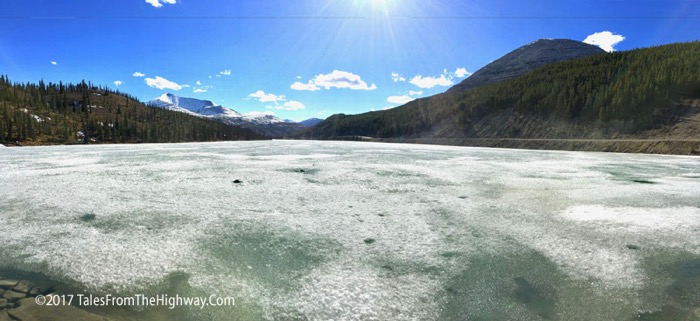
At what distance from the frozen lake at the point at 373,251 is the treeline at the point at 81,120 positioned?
311 ft

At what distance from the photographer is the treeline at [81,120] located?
8406cm

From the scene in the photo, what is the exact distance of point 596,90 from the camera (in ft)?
229

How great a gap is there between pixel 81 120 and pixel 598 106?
502ft

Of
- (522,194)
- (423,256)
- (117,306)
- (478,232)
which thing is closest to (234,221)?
(117,306)

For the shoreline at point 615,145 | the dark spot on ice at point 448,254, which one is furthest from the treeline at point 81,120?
the dark spot on ice at point 448,254

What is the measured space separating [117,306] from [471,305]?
13.2 feet

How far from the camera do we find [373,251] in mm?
5430

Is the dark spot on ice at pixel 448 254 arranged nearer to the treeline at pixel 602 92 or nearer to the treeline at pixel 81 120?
the treeline at pixel 602 92

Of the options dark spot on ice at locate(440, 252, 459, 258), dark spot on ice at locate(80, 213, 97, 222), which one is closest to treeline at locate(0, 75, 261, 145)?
dark spot on ice at locate(80, 213, 97, 222)

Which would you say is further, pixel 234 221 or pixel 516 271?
pixel 234 221

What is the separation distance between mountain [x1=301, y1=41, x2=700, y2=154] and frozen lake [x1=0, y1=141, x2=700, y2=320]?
146 feet

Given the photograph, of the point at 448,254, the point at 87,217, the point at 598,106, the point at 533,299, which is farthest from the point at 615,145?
the point at 87,217

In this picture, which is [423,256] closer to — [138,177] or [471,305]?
[471,305]

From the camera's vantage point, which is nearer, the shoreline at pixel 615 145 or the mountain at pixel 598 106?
the shoreline at pixel 615 145
